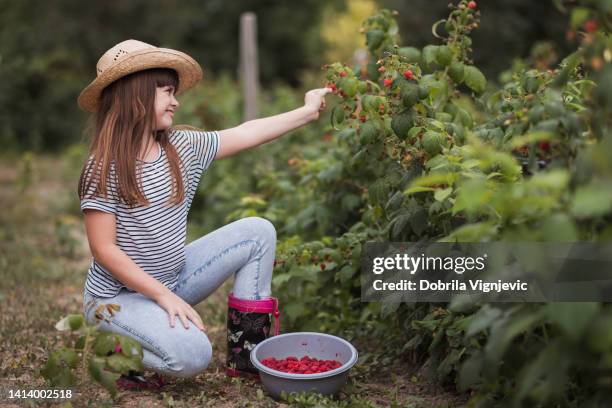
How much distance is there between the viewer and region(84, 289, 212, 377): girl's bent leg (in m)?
2.51

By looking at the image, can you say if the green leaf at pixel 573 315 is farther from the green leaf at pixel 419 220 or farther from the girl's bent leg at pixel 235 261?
the girl's bent leg at pixel 235 261

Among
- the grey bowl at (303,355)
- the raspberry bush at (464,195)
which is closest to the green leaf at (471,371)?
the raspberry bush at (464,195)

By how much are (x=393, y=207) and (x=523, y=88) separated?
2.13ft

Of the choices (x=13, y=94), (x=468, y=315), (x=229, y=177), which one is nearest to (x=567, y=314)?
(x=468, y=315)

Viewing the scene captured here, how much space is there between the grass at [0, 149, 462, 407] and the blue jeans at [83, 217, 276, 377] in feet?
0.56

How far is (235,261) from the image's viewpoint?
2.81 metres

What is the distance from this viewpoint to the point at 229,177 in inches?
220

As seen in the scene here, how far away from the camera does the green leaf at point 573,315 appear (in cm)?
164

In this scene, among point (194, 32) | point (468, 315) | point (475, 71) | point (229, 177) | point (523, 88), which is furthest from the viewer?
point (194, 32)

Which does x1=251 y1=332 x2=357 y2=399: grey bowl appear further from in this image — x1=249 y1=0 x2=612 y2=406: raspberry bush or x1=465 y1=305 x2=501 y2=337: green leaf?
x1=465 y1=305 x2=501 y2=337: green leaf

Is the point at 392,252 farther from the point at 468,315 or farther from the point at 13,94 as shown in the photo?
the point at 13,94

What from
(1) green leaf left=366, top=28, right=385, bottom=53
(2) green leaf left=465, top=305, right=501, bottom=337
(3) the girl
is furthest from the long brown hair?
(2) green leaf left=465, top=305, right=501, bottom=337

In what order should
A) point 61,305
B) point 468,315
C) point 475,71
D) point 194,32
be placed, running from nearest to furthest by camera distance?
point 468,315
point 475,71
point 61,305
point 194,32

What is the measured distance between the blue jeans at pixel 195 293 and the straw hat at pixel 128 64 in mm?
650
